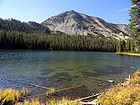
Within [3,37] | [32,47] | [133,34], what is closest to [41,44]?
[32,47]

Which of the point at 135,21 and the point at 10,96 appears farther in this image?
the point at 135,21

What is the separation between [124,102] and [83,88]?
16822 mm

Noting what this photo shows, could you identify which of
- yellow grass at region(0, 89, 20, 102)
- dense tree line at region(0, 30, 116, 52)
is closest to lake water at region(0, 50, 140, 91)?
yellow grass at region(0, 89, 20, 102)

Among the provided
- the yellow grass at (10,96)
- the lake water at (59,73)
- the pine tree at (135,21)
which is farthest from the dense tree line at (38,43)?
the yellow grass at (10,96)

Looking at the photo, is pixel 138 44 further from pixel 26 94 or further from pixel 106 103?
pixel 106 103

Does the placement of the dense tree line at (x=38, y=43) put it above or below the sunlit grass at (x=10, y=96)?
above

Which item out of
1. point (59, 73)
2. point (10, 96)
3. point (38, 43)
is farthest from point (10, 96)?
point (38, 43)

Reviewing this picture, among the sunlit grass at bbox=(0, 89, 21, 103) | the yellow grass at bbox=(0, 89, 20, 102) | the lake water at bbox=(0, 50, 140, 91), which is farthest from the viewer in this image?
the lake water at bbox=(0, 50, 140, 91)

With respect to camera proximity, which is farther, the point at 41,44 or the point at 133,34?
the point at 41,44

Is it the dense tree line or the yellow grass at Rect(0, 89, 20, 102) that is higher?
the dense tree line

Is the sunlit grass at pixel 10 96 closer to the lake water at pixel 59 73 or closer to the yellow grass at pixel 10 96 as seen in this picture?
the yellow grass at pixel 10 96

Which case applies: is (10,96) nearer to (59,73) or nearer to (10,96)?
(10,96)

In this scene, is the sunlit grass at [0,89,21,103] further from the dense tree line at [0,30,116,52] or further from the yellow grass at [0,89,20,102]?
the dense tree line at [0,30,116,52]

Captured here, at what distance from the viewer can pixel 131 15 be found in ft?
124
